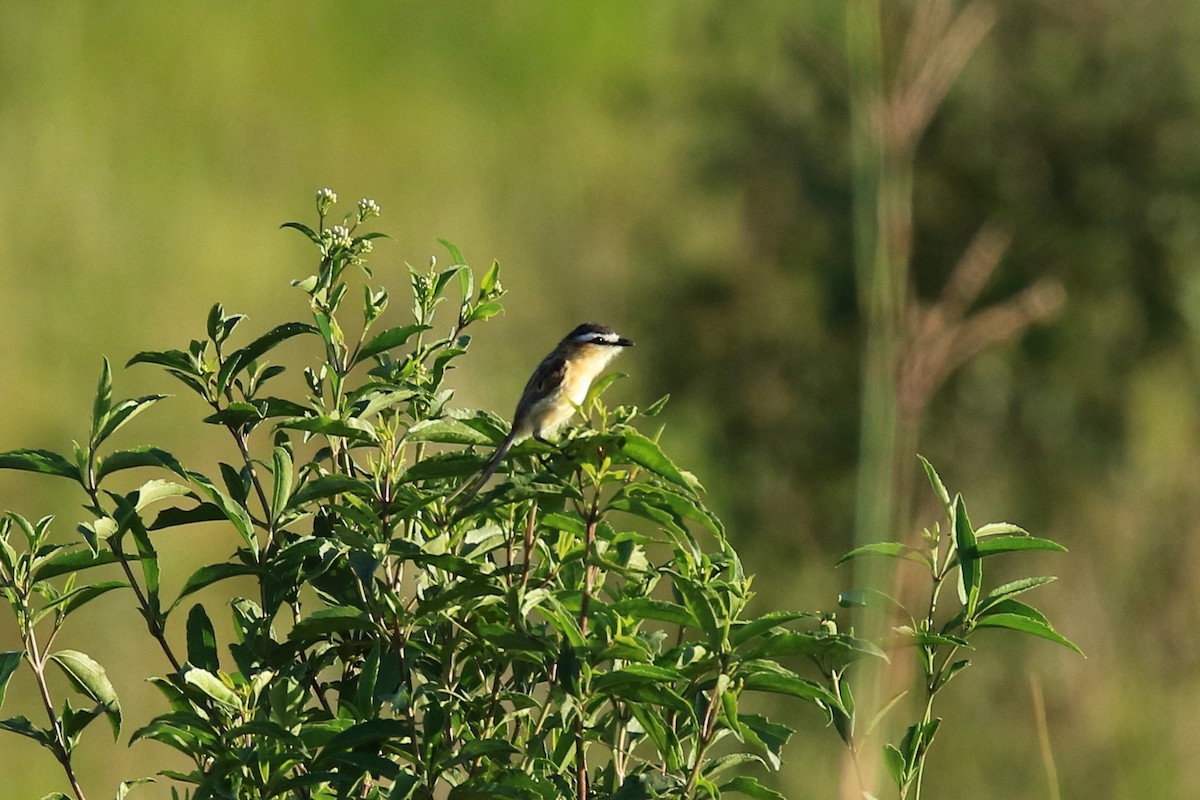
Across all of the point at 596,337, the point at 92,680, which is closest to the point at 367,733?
the point at 92,680

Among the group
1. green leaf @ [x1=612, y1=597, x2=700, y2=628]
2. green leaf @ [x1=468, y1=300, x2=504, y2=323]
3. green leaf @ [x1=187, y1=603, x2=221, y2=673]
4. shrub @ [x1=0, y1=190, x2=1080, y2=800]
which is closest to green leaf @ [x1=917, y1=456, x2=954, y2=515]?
shrub @ [x1=0, y1=190, x2=1080, y2=800]

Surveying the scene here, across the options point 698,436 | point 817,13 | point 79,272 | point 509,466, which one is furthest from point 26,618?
point 79,272

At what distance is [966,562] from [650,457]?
1.98 ft

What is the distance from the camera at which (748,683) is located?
2.20 m

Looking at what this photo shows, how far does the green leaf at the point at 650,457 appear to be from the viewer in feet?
6.63

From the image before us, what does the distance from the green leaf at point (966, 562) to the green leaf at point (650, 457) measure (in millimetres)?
494

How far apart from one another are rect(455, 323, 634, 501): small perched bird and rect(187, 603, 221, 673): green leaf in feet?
3.18

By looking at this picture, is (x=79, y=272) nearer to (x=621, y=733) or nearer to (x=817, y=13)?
(x=817, y=13)

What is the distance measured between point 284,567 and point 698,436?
6487 millimetres

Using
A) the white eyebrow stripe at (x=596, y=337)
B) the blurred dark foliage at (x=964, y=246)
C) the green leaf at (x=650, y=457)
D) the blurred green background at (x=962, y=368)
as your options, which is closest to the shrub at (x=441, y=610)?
the green leaf at (x=650, y=457)

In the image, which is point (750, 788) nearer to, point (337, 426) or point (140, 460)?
point (337, 426)

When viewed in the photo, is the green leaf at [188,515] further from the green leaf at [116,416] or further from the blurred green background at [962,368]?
the blurred green background at [962,368]

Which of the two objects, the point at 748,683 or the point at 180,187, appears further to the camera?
the point at 180,187

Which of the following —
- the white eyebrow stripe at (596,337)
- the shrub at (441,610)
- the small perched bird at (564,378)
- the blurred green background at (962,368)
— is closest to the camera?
the shrub at (441,610)
